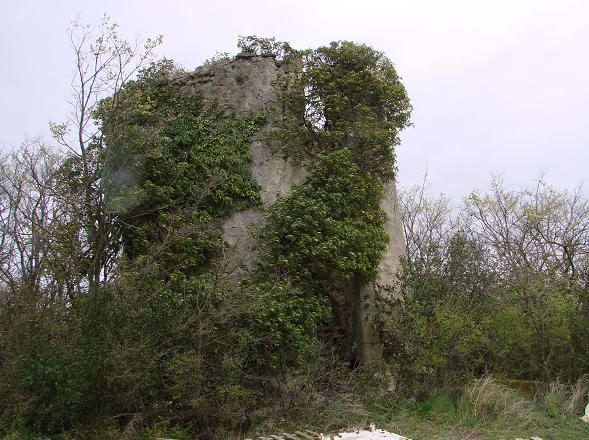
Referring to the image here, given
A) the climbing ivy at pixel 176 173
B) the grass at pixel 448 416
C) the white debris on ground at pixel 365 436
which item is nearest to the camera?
the white debris on ground at pixel 365 436

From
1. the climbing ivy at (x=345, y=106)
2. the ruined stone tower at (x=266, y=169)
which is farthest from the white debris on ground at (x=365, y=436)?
the climbing ivy at (x=345, y=106)

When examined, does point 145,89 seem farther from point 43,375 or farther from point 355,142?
point 43,375

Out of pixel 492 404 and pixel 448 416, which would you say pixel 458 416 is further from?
pixel 492 404

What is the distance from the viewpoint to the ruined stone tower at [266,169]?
11.4m

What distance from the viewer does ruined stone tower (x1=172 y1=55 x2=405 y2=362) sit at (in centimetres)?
1142

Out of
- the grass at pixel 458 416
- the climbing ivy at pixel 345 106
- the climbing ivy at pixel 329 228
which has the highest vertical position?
the climbing ivy at pixel 345 106

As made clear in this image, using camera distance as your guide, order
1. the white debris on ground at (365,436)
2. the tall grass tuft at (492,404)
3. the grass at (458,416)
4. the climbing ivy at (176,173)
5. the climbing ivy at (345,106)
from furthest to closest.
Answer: the climbing ivy at (345,106) → the climbing ivy at (176,173) → the tall grass tuft at (492,404) → the grass at (458,416) → the white debris on ground at (365,436)

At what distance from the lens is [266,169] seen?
11.6 m

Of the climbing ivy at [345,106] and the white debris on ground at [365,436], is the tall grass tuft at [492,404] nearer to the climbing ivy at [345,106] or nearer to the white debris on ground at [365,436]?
the white debris on ground at [365,436]

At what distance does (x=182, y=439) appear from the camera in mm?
7988

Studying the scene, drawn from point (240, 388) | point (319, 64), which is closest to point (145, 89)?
point (319, 64)

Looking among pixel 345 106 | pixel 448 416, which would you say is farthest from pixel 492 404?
pixel 345 106

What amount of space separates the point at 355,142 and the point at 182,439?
671 cm

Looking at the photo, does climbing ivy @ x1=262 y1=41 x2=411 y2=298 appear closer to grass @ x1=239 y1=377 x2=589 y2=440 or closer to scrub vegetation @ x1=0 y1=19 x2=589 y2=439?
scrub vegetation @ x1=0 y1=19 x2=589 y2=439
